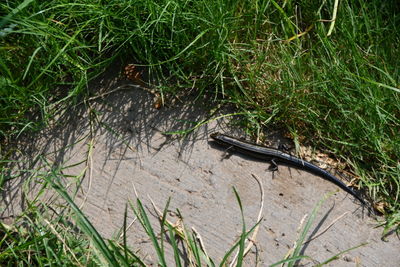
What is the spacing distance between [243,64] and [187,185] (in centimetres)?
100

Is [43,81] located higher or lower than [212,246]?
higher

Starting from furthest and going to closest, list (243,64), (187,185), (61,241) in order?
1. (243,64)
2. (187,185)
3. (61,241)

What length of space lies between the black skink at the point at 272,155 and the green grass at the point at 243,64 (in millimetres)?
127

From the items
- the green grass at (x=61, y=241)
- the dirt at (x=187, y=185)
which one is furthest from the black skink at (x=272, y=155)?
the green grass at (x=61, y=241)

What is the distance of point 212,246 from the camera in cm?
375

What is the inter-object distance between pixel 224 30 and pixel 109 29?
83cm

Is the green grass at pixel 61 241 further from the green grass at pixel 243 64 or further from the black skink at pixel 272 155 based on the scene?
the green grass at pixel 243 64

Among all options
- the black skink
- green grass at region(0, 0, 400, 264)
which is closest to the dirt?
the black skink

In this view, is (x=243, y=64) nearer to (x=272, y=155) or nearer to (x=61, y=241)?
(x=272, y=155)

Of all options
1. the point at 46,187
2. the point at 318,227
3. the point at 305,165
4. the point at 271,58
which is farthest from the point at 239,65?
the point at 46,187

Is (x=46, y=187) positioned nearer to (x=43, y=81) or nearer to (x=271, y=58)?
(x=43, y=81)

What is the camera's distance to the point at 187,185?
3.94 m

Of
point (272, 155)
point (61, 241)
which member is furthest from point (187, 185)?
point (61, 241)

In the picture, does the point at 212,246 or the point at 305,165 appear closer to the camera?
the point at 212,246
